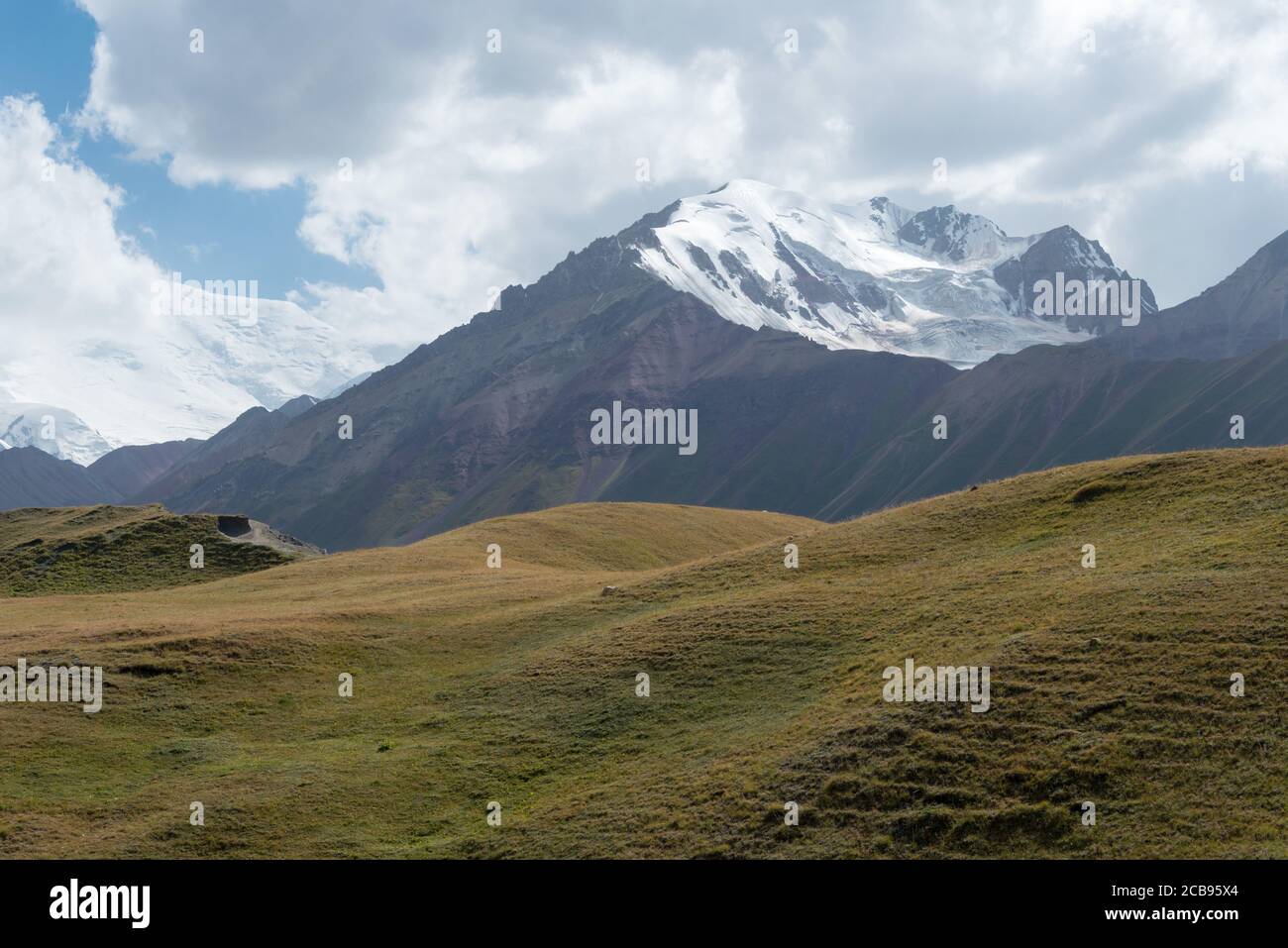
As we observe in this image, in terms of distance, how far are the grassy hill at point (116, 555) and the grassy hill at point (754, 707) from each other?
24229 millimetres

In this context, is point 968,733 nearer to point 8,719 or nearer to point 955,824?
point 955,824

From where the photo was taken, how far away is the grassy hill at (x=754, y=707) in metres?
28.0

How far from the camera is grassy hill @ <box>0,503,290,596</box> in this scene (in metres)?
84.4

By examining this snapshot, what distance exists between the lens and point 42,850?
3108 centimetres

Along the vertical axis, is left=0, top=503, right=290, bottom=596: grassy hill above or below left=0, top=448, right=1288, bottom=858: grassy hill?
above

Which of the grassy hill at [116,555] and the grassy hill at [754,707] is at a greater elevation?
the grassy hill at [116,555]

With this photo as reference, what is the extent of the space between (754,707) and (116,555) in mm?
69398

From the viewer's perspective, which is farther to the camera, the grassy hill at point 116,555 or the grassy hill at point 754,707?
the grassy hill at point 116,555

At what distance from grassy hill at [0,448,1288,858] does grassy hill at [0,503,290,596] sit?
24.2 m

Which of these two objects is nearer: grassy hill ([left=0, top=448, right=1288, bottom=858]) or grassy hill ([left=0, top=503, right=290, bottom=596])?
grassy hill ([left=0, top=448, right=1288, bottom=858])

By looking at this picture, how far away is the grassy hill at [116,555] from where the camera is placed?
277 ft

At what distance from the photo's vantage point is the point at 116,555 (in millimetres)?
90188
